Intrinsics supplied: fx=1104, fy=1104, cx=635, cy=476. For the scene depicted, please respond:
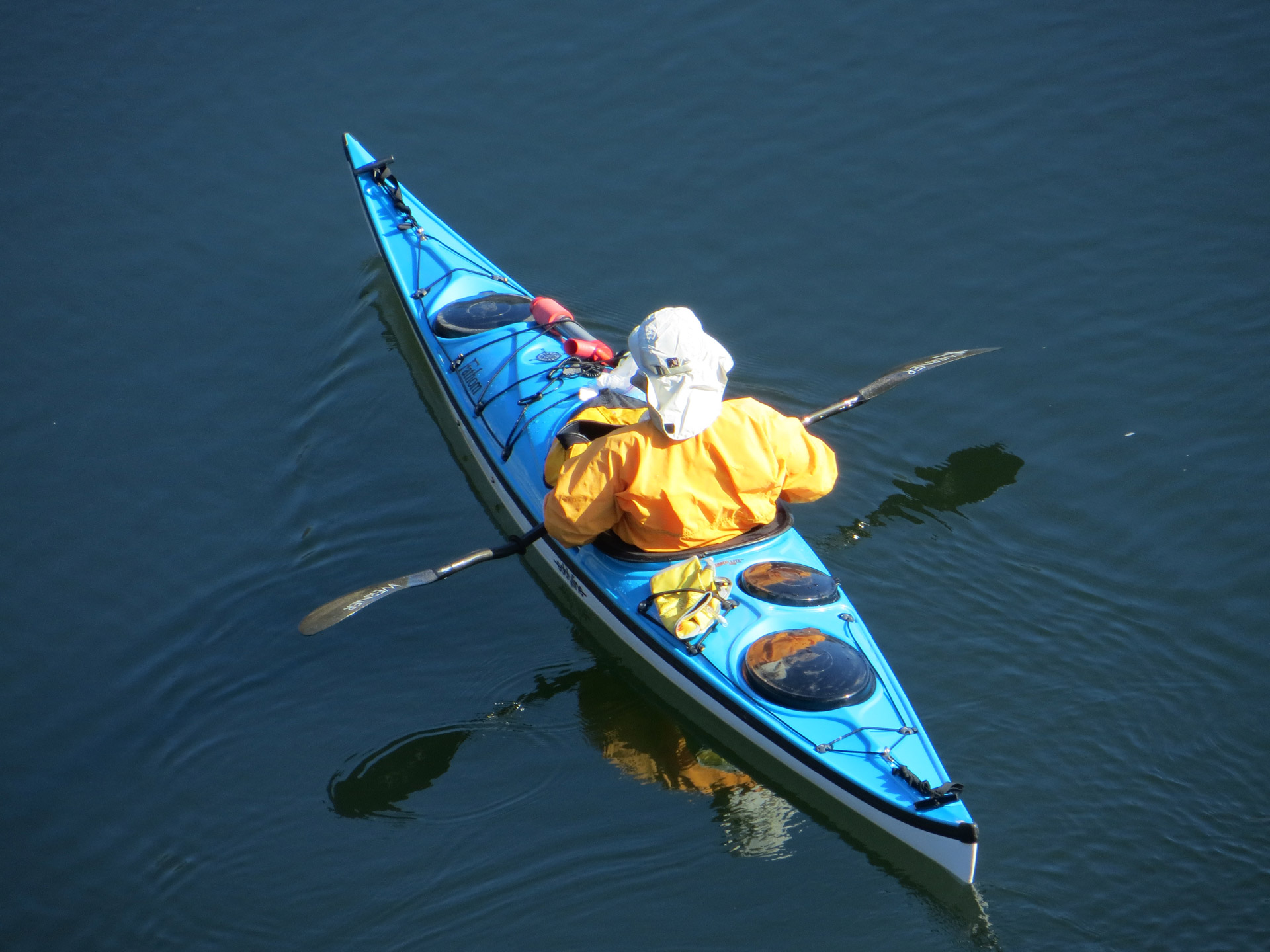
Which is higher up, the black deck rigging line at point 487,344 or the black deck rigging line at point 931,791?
the black deck rigging line at point 487,344

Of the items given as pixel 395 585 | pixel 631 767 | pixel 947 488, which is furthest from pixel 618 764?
pixel 947 488

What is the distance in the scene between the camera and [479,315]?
6.41m

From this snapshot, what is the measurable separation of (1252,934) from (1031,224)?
476cm

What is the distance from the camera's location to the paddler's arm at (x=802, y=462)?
4434mm

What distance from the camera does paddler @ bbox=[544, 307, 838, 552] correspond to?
416cm

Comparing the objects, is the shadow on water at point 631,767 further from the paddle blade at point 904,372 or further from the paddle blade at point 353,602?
the paddle blade at point 904,372

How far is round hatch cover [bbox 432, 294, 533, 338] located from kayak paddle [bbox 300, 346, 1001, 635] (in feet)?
4.48

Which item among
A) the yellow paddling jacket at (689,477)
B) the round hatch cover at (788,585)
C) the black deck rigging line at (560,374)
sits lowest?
the round hatch cover at (788,585)

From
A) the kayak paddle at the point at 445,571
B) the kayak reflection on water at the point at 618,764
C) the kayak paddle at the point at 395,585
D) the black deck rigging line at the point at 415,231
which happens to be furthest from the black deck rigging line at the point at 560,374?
the kayak reflection on water at the point at 618,764

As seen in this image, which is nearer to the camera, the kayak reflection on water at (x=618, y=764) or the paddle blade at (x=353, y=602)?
the kayak reflection on water at (x=618, y=764)

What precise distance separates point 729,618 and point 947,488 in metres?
1.69

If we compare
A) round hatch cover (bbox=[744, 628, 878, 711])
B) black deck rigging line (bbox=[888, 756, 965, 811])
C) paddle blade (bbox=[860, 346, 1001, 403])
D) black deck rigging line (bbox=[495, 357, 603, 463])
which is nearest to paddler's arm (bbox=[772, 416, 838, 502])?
round hatch cover (bbox=[744, 628, 878, 711])

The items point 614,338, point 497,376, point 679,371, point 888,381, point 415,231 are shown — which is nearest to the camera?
point 679,371

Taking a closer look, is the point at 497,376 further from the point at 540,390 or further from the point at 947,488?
the point at 947,488
